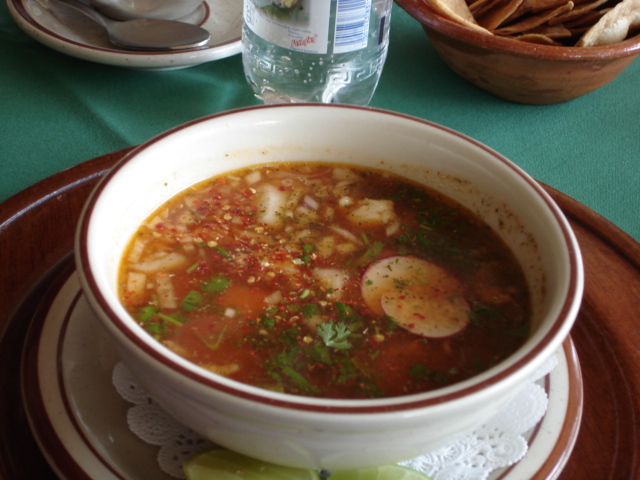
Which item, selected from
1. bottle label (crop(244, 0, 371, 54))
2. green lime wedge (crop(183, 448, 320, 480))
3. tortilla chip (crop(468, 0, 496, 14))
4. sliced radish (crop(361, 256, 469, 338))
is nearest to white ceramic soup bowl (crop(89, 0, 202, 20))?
bottle label (crop(244, 0, 371, 54))

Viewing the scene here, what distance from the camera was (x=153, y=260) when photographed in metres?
1.28

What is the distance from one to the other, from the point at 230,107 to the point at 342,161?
716 millimetres

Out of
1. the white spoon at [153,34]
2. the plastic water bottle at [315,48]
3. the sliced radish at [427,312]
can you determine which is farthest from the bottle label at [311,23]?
the sliced radish at [427,312]

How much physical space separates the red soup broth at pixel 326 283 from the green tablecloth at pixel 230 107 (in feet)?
2.11

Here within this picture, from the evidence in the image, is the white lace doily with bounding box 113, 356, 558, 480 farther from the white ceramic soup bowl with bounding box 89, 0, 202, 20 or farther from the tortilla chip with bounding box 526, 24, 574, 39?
the white ceramic soup bowl with bounding box 89, 0, 202, 20

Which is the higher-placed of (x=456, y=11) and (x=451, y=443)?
(x=456, y=11)

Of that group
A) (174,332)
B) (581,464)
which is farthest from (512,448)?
(174,332)

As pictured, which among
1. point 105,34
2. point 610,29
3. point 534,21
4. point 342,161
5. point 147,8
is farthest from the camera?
point 147,8

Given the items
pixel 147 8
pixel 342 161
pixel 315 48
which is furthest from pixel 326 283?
pixel 147 8

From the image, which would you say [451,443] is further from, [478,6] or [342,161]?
[478,6]

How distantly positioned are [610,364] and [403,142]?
2.02 feet

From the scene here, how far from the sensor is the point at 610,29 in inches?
73.8

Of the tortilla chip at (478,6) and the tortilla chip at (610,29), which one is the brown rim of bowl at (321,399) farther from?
the tortilla chip at (478,6)

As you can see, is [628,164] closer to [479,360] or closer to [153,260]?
[479,360]
